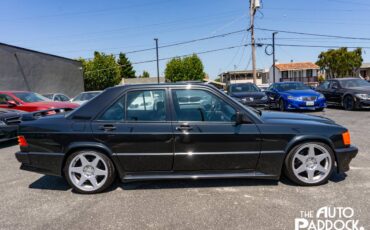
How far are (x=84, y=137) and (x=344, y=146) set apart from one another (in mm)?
3483

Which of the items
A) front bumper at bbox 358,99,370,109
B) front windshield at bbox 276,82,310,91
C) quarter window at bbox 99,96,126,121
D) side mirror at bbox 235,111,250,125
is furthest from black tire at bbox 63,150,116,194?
front bumper at bbox 358,99,370,109

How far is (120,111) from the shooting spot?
11.8 ft

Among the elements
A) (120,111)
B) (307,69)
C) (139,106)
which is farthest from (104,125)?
(307,69)

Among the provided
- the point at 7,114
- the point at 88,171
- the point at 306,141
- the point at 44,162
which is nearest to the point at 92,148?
the point at 88,171

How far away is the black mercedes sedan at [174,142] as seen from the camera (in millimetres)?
3498

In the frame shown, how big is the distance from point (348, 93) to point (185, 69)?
4600 cm

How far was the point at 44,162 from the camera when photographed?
12.0 feet

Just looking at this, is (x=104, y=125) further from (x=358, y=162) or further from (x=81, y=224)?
(x=358, y=162)

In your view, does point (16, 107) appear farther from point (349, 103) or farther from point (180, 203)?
point (349, 103)

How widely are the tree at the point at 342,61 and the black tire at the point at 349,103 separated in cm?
3457

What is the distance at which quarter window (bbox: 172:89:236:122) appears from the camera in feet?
11.7

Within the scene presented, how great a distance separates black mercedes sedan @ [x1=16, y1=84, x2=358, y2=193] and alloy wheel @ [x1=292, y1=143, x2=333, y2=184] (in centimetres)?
1

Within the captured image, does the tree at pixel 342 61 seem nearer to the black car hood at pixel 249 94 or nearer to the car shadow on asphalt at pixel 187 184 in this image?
the black car hood at pixel 249 94

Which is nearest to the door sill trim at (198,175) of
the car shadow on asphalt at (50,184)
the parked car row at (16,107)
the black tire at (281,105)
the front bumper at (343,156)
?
the front bumper at (343,156)
